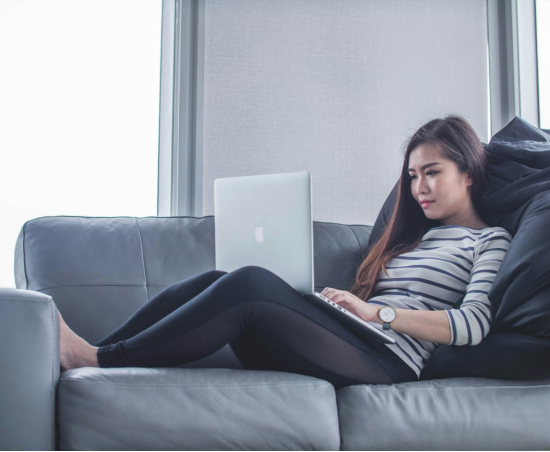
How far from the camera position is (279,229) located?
129cm

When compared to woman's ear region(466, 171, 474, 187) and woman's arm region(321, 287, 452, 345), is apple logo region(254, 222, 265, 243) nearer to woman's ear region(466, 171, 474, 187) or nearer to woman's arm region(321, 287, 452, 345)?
woman's arm region(321, 287, 452, 345)

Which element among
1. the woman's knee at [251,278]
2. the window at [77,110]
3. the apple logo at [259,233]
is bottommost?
the woman's knee at [251,278]

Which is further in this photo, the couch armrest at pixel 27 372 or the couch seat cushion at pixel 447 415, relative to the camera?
the couch seat cushion at pixel 447 415

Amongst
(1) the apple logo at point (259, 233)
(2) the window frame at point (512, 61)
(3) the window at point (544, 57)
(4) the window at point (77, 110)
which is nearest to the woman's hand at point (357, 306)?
(1) the apple logo at point (259, 233)

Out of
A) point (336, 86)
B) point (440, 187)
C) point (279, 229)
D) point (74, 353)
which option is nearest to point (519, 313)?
point (440, 187)

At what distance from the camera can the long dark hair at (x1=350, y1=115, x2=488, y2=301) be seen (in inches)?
63.7

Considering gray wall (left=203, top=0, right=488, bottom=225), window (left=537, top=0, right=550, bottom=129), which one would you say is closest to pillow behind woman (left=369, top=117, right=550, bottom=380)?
gray wall (left=203, top=0, right=488, bottom=225)

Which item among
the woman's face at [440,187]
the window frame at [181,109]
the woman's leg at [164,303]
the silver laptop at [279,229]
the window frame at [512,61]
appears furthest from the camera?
the window frame at [512,61]

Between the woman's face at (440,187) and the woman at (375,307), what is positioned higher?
the woman's face at (440,187)

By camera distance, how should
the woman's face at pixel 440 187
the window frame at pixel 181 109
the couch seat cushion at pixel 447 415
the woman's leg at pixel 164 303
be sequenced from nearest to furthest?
the couch seat cushion at pixel 447 415 < the woman's leg at pixel 164 303 < the woman's face at pixel 440 187 < the window frame at pixel 181 109

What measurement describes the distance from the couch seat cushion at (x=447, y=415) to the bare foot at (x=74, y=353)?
1.98 feet

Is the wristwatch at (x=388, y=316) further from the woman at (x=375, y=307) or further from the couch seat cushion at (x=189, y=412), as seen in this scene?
the couch seat cushion at (x=189, y=412)

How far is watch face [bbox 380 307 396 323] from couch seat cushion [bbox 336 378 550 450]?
16 cm

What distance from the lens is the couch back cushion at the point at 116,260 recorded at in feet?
5.35
